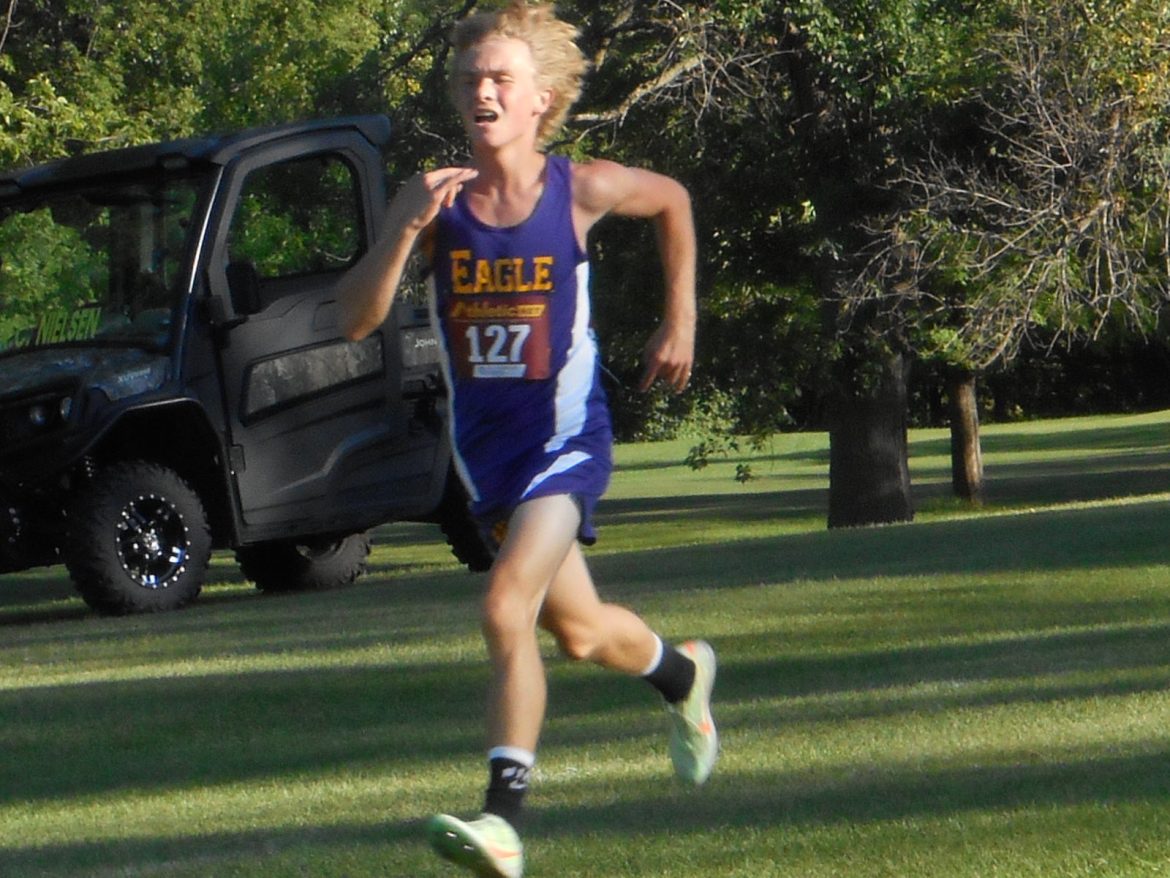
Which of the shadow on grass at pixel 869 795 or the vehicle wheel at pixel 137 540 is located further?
the vehicle wheel at pixel 137 540

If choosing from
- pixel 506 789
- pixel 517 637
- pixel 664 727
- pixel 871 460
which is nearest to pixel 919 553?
pixel 664 727

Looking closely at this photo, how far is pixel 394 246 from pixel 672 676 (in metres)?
1.50

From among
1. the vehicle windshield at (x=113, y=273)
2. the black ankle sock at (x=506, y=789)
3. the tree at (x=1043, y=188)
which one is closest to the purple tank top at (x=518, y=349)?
the black ankle sock at (x=506, y=789)

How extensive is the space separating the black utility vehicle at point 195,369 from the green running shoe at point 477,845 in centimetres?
760

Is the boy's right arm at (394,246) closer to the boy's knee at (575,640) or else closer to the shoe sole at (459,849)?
the boy's knee at (575,640)

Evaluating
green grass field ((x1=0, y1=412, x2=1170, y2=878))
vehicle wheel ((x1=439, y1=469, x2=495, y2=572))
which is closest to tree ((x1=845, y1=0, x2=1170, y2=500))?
green grass field ((x1=0, y1=412, x2=1170, y2=878))

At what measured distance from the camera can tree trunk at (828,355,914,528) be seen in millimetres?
23453

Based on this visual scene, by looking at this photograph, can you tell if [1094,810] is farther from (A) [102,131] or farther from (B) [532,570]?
(A) [102,131]

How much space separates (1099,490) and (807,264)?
9.01m

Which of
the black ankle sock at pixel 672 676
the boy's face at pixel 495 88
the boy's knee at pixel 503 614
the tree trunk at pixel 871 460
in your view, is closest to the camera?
the boy's knee at pixel 503 614

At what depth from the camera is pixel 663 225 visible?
5293mm

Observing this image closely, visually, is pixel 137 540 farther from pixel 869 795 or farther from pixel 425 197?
pixel 425 197

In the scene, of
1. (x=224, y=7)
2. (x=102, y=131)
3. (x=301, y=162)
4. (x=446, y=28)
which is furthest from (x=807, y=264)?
(x=224, y=7)

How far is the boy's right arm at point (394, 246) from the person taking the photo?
479cm
